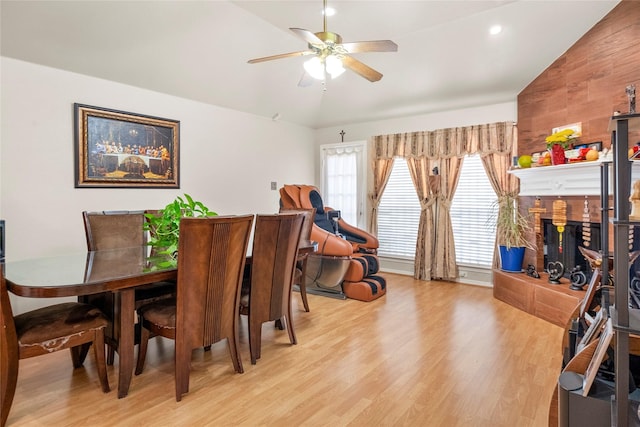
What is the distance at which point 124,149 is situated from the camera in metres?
3.99

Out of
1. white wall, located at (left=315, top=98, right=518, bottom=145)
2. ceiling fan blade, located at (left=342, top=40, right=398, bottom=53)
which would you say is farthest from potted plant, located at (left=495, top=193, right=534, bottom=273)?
ceiling fan blade, located at (left=342, top=40, right=398, bottom=53)

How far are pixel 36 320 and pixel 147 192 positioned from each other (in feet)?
7.76

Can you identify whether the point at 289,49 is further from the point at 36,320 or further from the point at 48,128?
the point at 36,320

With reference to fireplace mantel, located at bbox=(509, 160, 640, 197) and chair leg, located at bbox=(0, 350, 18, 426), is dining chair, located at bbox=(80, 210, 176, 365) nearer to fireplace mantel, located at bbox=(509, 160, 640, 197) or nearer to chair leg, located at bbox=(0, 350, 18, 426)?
chair leg, located at bbox=(0, 350, 18, 426)

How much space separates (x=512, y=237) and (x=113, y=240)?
437cm

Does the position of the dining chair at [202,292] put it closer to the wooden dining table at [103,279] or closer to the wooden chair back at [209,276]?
the wooden chair back at [209,276]

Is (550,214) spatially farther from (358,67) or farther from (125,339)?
(125,339)

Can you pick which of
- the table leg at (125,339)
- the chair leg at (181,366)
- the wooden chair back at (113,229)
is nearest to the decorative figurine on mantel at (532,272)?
the chair leg at (181,366)

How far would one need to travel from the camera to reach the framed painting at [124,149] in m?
3.66

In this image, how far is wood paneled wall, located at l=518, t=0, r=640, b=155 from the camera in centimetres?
327

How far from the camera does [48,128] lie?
343 centimetres

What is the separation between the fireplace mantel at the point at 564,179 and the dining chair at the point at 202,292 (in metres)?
3.31

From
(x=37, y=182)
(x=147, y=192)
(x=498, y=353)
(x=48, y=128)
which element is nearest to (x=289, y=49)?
(x=147, y=192)

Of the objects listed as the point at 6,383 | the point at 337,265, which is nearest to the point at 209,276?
the point at 6,383
